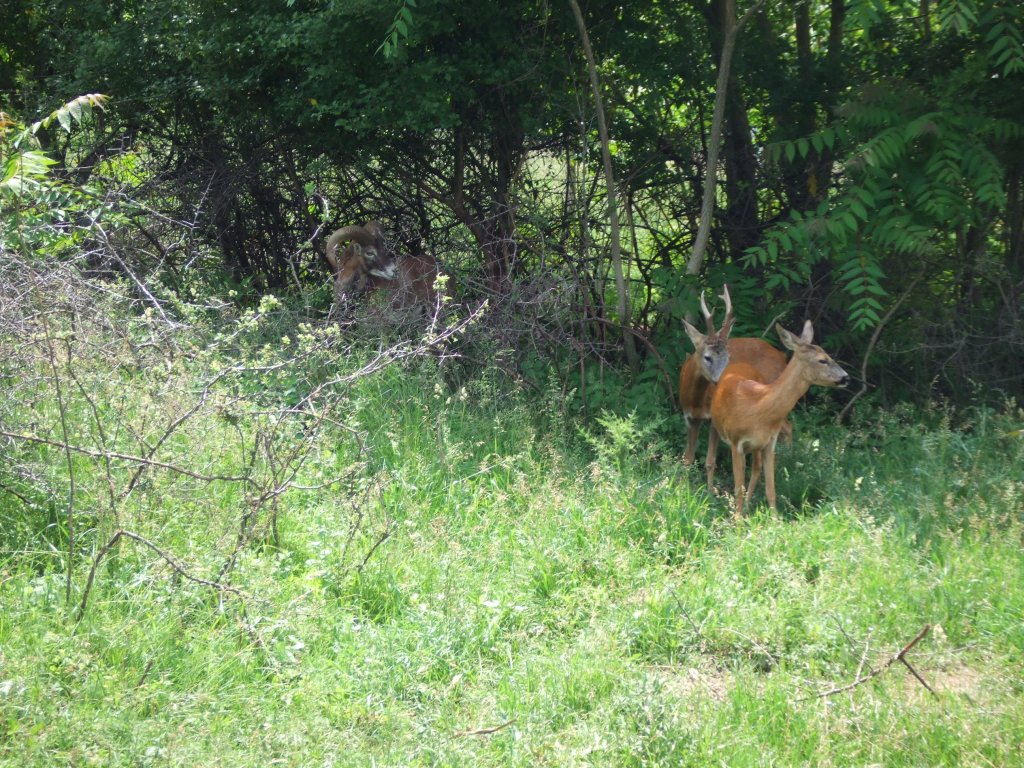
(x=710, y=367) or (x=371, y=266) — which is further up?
(x=371, y=266)

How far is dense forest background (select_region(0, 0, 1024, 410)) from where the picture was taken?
7445 mm

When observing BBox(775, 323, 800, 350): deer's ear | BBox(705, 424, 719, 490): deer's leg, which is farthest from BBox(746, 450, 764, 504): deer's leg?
BBox(775, 323, 800, 350): deer's ear

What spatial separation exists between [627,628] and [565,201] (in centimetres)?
531

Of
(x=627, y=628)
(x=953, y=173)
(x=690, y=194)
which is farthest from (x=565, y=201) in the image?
(x=627, y=628)

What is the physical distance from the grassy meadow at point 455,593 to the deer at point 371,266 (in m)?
2.55

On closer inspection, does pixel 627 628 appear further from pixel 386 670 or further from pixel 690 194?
pixel 690 194

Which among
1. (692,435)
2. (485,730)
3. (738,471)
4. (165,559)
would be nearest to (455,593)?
(485,730)

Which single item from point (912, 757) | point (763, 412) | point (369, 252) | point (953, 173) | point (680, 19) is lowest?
point (912, 757)

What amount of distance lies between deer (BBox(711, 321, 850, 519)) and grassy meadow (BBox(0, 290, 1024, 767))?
26 cm

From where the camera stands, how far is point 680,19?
915cm

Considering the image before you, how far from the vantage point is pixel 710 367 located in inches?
290

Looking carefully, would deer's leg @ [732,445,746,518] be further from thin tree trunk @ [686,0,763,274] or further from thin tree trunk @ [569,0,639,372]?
thin tree trunk @ [686,0,763,274]

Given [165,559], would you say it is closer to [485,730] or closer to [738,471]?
[485,730]

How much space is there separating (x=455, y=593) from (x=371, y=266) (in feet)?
16.8
